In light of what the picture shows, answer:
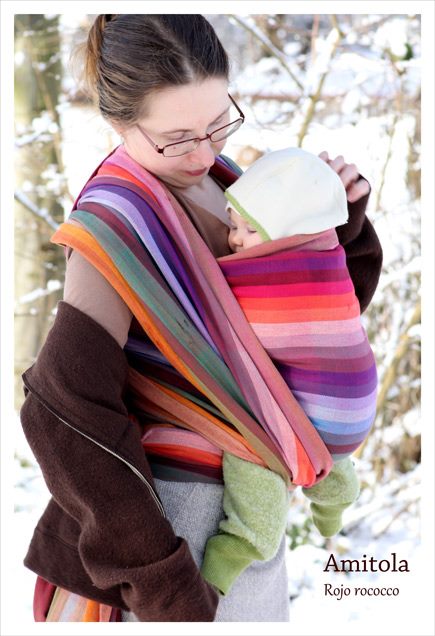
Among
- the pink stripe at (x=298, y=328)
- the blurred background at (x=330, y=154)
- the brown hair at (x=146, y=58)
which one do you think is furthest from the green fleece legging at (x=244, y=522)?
the blurred background at (x=330, y=154)

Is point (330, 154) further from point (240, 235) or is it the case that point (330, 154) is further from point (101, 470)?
point (101, 470)

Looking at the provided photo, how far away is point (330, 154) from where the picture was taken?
3.72 m

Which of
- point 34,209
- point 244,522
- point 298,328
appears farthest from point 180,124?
point 34,209

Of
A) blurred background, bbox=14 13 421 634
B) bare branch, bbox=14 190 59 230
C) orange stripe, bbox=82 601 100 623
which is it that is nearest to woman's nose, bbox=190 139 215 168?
orange stripe, bbox=82 601 100 623

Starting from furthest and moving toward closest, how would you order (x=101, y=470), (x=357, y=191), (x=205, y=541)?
(x=357, y=191), (x=205, y=541), (x=101, y=470)

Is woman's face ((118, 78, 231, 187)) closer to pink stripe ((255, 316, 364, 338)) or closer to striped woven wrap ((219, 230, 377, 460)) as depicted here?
striped woven wrap ((219, 230, 377, 460))

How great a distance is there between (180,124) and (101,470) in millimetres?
634

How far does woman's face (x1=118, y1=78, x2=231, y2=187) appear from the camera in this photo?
1.39 m

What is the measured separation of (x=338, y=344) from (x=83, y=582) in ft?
2.14

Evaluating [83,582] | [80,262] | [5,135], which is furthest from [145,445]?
[5,135]

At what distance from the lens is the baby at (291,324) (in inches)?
55.6

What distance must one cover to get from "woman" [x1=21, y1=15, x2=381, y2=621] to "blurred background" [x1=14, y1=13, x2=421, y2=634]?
7.33 feet

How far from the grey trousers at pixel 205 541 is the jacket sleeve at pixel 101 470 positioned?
0.15m

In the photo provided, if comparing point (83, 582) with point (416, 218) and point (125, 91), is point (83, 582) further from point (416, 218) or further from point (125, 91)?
point (416, 218)
